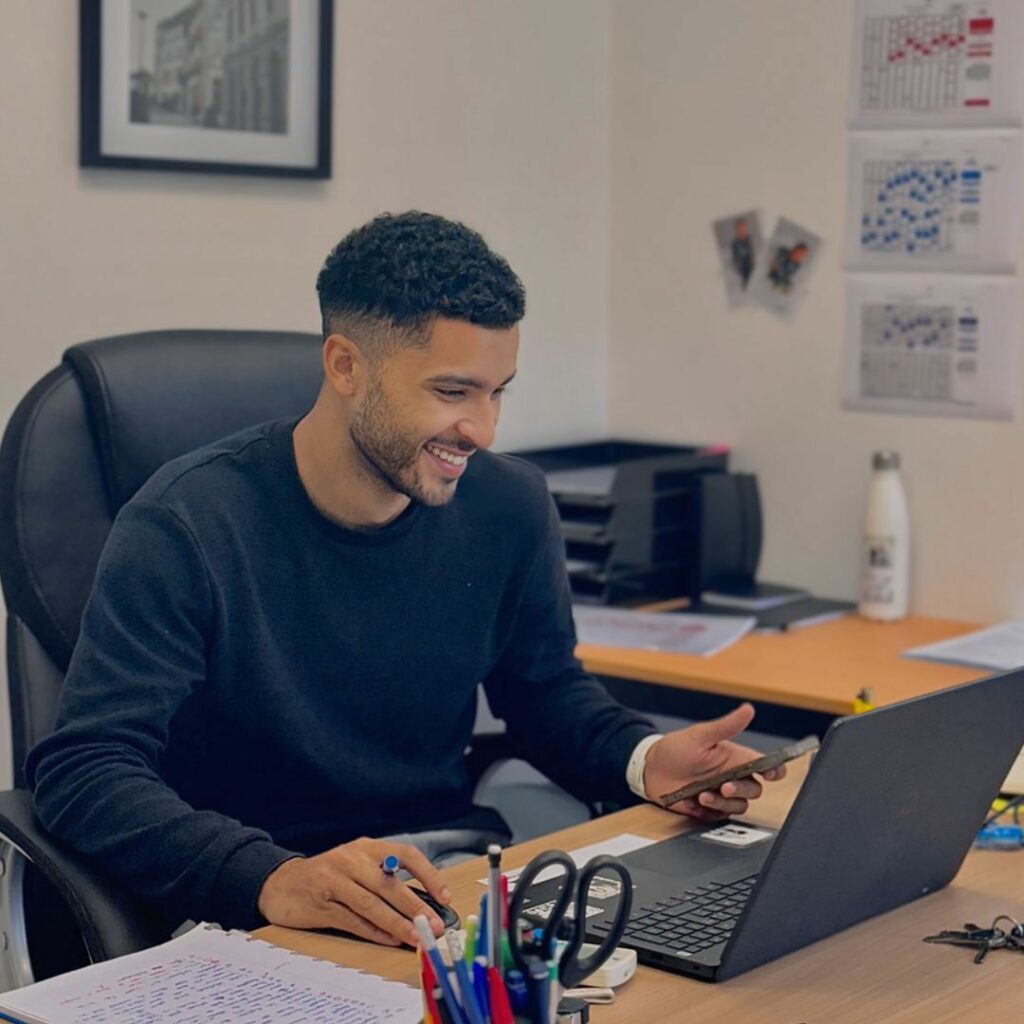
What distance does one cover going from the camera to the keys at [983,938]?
1.39 metres

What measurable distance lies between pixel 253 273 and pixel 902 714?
1.50 metres

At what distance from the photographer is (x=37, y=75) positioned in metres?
2.28

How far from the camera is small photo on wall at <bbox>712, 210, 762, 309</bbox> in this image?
2945 mm

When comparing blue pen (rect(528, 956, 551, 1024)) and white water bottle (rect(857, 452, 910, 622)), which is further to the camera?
white water bottle (rect(857, 452, 910, 622))

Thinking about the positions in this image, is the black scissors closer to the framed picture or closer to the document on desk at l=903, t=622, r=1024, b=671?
the document on desk at l=903, t=622, r=1024, b=671

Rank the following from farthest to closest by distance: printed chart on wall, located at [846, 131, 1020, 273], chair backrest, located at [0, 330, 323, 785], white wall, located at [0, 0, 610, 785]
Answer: printed chart on wall, located at [846, 131, 1020, 273], white wall, located at [0, 0, 610, 785], chair backrest, located at [0, 330, 323, 785]

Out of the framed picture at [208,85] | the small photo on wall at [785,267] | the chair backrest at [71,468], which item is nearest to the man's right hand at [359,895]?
the chair backrest at [71,468]

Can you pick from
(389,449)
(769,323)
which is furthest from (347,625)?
(769,323)

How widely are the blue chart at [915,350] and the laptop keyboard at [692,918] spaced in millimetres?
1420

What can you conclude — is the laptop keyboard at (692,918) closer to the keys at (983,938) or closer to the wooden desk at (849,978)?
the wooden desk at (849,978)

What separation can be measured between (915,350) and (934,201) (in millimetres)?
232

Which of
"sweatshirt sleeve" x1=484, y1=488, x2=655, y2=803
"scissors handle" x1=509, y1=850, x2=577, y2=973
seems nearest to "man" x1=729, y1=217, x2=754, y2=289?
"sweatshirt sleeve" x1=484, y1=488, x2=655, y2=803

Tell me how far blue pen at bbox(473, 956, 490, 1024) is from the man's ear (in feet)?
2.67

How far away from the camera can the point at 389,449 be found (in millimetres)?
1759
